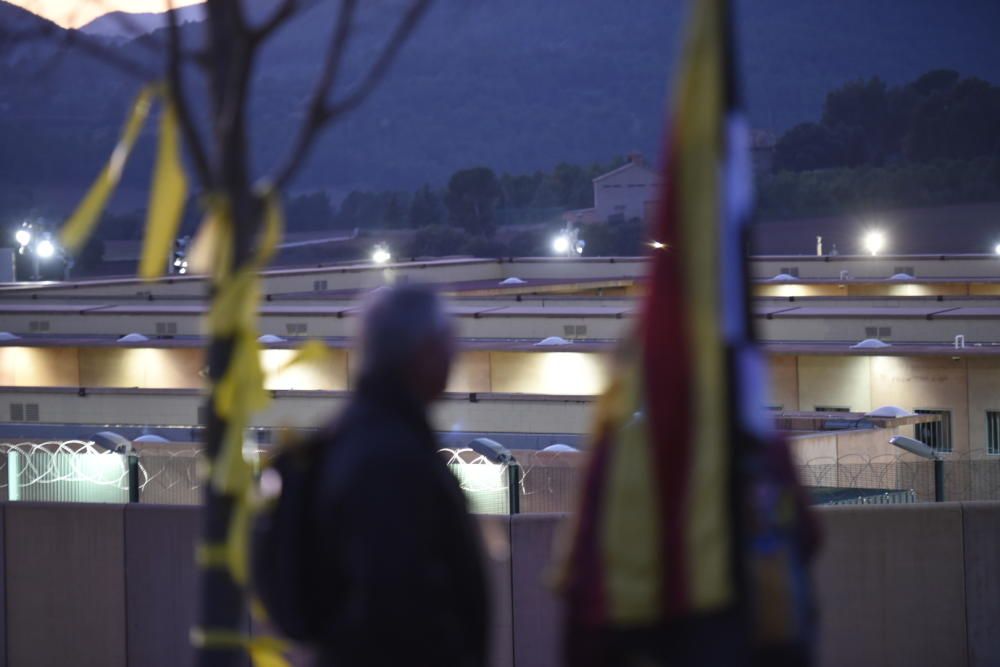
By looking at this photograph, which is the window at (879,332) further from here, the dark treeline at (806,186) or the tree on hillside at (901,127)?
the tree on hillside at (901,127)

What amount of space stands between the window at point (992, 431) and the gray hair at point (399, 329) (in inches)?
1030

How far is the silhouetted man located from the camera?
3.58 metres

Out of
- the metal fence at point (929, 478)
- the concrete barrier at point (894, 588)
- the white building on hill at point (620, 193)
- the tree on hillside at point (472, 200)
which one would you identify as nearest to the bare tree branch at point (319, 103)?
the concrete barrier at point (894, 588)

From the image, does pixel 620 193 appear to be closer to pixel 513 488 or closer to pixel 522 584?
pixel 513 488

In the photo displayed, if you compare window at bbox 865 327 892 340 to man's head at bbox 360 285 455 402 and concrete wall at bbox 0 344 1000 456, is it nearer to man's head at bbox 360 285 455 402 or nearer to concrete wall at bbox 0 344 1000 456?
concrete wall at bbox 0 344 1000 456

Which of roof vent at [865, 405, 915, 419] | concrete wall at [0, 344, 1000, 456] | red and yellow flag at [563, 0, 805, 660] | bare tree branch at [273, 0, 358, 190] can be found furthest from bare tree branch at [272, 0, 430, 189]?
concrete wall at [0, 344, 1000, 456]

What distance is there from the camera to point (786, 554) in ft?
12.4

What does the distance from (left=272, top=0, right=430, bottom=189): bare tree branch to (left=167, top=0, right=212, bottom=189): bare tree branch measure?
269mm

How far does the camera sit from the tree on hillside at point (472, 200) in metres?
144

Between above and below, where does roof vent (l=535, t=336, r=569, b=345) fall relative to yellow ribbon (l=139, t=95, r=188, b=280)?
above

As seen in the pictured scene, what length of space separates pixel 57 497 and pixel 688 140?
899 centimetres

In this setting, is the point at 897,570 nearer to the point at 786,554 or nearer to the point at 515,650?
the point at 515,650

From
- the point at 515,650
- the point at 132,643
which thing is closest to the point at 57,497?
the point at 132,643

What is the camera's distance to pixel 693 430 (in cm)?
370
